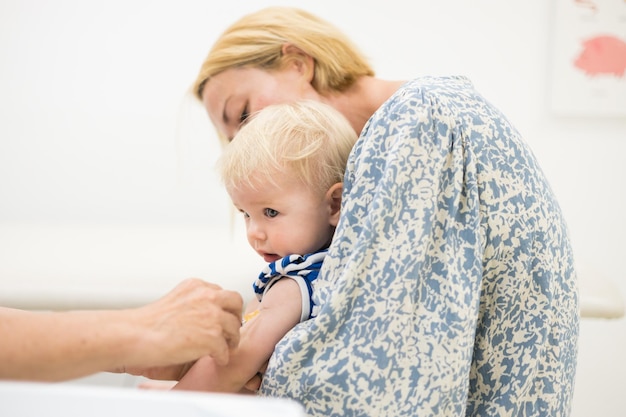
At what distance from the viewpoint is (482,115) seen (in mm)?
1091

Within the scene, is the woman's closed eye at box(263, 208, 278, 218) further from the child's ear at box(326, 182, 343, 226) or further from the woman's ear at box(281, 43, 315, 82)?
the woman's ear at box(281, 43, 315, 82)

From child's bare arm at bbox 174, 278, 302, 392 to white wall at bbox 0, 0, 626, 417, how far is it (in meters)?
2.05

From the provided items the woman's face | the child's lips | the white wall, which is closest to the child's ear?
the child's lips

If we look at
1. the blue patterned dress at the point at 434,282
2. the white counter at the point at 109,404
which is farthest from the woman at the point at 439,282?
the white counter at the point at 109,404

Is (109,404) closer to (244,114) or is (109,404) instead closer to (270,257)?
(270,257)

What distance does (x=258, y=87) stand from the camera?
182 centimetres

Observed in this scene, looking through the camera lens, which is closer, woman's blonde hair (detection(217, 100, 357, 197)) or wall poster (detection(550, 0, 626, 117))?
woman's blonde hair (detection(217, 100, 357, 197))

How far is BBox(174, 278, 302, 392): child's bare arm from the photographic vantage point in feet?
3.46

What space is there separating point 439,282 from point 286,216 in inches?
12.4

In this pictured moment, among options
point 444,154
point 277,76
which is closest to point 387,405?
point 444,154

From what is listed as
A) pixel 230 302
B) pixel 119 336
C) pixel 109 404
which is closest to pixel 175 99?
pixel 230 302

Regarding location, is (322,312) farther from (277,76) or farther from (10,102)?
(10,102)

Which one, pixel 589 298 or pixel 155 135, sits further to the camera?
pixel 155 135

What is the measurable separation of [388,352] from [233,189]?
42cm
